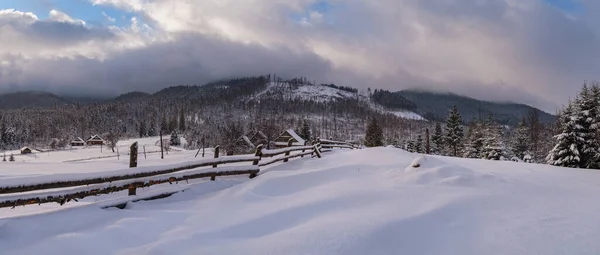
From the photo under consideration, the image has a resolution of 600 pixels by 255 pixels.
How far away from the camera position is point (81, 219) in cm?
672

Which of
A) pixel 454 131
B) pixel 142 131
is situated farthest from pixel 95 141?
pixel 454 131

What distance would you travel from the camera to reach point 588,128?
79.4 ft

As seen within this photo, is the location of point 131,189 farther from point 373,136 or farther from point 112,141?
point 112,141

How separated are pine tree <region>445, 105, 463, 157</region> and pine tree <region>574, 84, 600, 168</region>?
23892mm

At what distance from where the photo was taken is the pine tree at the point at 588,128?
77.7ft

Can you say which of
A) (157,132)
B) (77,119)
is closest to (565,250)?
(157,132)

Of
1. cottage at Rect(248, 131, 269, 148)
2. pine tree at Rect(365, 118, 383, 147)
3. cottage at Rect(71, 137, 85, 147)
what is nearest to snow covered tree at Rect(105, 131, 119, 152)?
cottage at Rect(71, 137, 85, 147)

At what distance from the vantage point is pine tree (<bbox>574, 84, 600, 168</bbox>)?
77.7 feet

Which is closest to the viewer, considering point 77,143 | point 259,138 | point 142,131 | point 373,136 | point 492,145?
point 492,145

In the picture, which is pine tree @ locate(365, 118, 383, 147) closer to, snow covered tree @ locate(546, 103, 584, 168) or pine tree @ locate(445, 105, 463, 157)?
pine tree @ locate(445, 105, 463, 157)

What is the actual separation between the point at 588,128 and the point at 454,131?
80.6 ft

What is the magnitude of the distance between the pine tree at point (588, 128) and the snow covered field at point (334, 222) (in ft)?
58.0

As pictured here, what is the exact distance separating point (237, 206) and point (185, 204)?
1.29 meters

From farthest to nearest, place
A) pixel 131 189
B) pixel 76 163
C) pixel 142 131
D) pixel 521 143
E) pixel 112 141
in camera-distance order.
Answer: pixel 142 131, pixel 112 141, pixel 521 143, pixel 76 163, pixel 131 189
